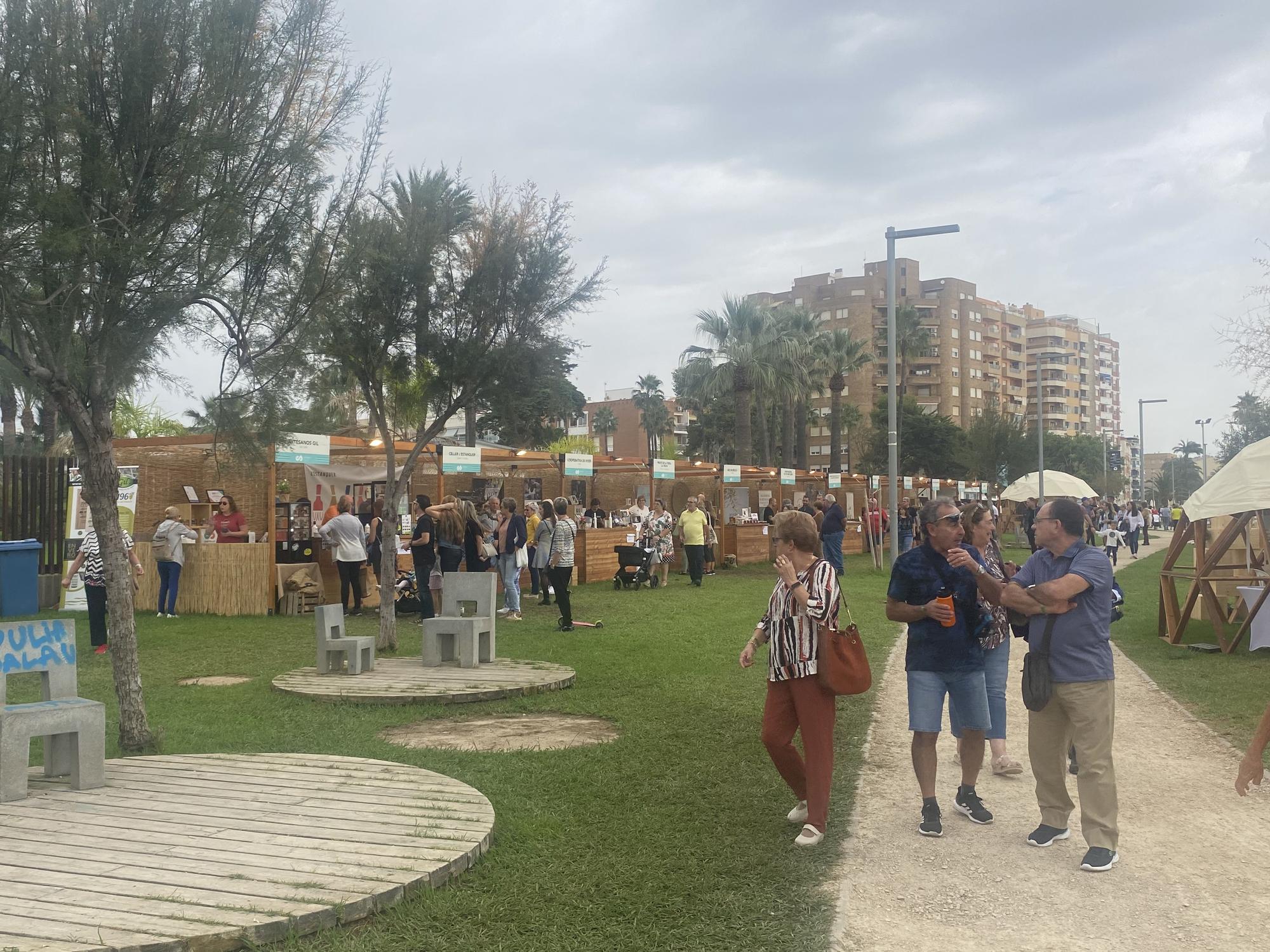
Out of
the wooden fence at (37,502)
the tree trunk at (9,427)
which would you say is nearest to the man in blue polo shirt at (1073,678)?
the wooden fence at (37,502)

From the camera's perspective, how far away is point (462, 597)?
10.6 meters

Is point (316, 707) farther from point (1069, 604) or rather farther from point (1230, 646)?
point (1230, 646)

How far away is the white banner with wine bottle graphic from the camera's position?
15758mm

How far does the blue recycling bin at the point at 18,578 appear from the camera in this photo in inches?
600

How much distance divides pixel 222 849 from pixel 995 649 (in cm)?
427

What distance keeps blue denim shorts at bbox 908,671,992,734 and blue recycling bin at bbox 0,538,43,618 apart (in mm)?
14525

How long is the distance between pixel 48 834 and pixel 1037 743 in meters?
4.48

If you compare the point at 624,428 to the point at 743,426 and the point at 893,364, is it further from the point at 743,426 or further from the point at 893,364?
the point at 893,364

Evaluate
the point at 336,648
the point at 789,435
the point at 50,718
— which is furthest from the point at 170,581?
the point at 789,435

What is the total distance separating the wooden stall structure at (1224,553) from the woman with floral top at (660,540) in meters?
9.26

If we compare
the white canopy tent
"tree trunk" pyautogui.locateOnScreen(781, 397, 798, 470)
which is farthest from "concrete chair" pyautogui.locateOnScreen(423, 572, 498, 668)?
"tree trunk" pyautogui.locateOnScreen(781, 397, 798, 470)

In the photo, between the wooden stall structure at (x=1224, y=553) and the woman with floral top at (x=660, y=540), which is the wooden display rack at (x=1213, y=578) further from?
the woman with floral top at (x=660, y=540)

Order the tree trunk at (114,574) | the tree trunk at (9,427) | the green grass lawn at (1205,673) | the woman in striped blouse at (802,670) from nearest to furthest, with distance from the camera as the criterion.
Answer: the woman in striped blouse at (802,670)
the tree trunk at (114,574)
the green grass lawn at (1205,673)
the tree trunk at (9,427)

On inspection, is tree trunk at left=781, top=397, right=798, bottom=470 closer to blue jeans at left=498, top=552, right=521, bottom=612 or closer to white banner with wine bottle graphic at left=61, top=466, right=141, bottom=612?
blue jeans at left=498, top=552, right=521, bottom=612
